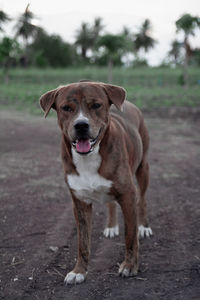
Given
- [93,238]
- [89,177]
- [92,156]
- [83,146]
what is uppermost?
[83,146]

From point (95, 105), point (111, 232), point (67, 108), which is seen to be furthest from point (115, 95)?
point (111, 232)

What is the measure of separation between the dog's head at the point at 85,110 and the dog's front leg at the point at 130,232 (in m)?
0.63

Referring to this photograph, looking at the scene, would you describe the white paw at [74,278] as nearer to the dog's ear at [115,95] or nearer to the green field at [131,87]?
the dog's ear at [115,95]

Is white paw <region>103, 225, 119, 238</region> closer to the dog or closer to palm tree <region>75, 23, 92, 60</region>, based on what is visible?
the dog

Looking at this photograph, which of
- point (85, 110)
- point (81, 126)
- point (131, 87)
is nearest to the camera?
point (81, 126)

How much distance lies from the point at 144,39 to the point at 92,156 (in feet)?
237

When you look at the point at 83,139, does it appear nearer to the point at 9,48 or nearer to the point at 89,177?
the point at 89,177

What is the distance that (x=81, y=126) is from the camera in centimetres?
321

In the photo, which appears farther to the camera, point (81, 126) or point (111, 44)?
point (111, 44)

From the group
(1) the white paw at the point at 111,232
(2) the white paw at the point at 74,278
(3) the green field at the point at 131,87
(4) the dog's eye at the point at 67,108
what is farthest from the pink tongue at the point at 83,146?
(3) the green field at the point at 131,87

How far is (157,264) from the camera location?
154 inches

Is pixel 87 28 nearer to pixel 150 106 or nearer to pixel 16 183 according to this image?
pixel 150 106

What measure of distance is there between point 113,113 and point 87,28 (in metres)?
69.0

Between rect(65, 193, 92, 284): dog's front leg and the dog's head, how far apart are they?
2.18ft
